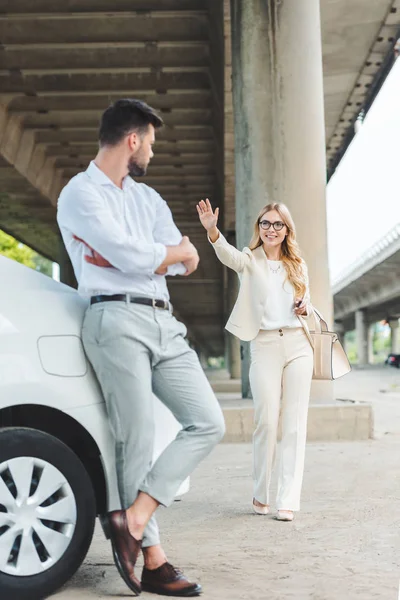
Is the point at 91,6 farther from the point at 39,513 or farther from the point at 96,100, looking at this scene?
the point at 39,513

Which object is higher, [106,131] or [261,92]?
[261,92]

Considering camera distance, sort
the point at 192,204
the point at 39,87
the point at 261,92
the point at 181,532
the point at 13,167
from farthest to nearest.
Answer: the point at 192,204 → the point at 13,167 → the point at 39,87 → the point at 261,92 → the point at 181,532

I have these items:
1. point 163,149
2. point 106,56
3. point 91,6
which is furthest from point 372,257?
point 91,6

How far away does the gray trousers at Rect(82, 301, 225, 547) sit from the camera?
3660 millimetres

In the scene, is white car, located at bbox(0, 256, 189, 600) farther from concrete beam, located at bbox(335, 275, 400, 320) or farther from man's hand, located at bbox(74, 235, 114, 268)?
concrete beam, located at bbox(335, 275, 400, 320)

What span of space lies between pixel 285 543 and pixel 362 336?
69344 mm

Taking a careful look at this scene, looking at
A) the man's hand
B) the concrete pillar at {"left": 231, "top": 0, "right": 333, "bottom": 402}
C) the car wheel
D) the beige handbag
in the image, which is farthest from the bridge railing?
the car wheel

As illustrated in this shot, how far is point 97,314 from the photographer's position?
3.74 metres

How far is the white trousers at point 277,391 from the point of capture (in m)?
5.61

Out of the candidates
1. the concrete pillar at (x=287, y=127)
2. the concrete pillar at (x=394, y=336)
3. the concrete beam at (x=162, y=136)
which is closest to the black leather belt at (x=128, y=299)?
the concrete pillar at (x=287, y=127)

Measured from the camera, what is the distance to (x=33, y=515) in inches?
140

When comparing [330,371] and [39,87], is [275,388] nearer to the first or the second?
[330,371]

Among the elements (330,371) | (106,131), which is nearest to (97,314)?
(106,131)

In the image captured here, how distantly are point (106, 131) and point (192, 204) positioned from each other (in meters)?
34.4
